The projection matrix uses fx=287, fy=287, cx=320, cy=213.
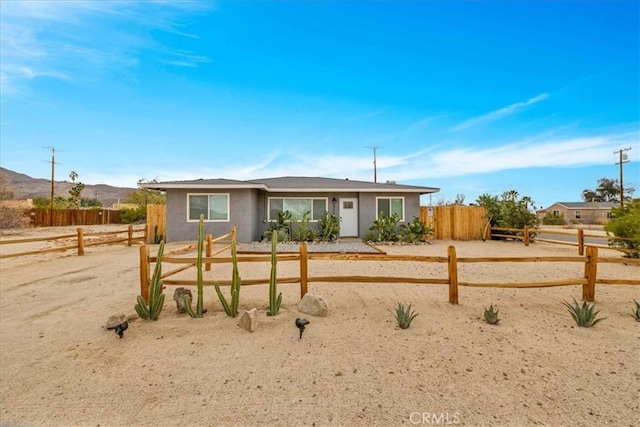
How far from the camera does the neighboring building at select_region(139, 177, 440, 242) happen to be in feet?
43.9

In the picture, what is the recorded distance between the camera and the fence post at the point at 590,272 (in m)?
4.77

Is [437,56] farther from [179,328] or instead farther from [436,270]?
[179,328]

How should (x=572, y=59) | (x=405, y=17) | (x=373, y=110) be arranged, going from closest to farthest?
1. (x=405, y=17)
2. (x=572, y=59)
3. (x=373, y=110)

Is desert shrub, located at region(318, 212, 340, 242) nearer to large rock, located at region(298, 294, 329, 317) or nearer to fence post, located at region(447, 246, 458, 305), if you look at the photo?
fence post, located at region(447, 246, 458, 305)

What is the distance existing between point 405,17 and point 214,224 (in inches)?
462

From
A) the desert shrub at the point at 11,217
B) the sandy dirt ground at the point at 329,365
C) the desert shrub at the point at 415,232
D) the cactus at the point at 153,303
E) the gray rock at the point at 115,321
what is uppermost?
the desert shrub at the point at 11,217

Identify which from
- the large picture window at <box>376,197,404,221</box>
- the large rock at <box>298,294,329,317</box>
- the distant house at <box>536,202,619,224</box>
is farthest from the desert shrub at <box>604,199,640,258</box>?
the distant house at <box>536,202,619,224</box>

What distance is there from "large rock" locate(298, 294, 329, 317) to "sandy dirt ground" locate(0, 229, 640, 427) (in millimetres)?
140

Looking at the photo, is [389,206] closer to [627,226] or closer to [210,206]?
[627,226]

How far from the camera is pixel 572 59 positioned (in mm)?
12297

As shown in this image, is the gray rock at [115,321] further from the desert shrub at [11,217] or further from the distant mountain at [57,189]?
the distant mountain at [57,189]

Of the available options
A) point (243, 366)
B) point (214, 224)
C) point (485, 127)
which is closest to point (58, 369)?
point (243, 366)

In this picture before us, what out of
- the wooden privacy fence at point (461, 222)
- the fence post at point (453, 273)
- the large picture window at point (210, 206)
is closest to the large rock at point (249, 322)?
the fence post at point (453, 273)

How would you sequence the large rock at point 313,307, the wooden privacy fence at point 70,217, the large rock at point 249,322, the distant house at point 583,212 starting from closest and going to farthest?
the large rock at point 249,322 → the large rock at point 313,307 → the wooden privacy fence at point 70,217 → the distant house at point 583,212
